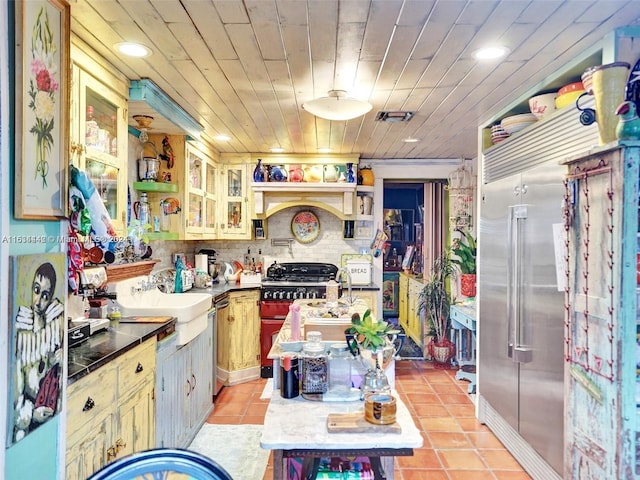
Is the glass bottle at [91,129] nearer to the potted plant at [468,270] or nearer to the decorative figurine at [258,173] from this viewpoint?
the decorative figurine at [258,173]

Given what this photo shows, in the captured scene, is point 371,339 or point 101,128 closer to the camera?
point 371,339

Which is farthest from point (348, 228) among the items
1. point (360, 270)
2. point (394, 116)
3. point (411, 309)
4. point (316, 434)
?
point (316, 434)

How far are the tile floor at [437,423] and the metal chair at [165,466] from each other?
1945 mm

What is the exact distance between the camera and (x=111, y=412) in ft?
6.38

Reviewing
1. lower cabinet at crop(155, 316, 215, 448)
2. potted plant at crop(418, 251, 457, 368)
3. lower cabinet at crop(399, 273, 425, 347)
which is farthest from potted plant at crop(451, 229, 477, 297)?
lower cabinet at crop(155, 316, 215, 448)

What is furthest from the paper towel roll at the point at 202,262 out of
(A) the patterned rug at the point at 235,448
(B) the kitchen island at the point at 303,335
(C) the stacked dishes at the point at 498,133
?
(C) the stacked dishes at the point at 498,133

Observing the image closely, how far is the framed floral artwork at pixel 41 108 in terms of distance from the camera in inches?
53.8

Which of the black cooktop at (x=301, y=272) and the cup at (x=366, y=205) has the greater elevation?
the cup at (x=366, y=205)

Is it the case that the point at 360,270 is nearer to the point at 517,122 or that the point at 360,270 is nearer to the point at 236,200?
the point at 236,200

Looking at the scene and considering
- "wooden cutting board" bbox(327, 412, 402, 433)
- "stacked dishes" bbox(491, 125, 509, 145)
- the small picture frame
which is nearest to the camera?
"wooden cutting board" bbox(327, 412, 402, 433)

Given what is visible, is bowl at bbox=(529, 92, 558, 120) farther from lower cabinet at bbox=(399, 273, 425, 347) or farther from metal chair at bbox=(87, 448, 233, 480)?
lower cabinet at bbox=(399, 273, 425, 347)

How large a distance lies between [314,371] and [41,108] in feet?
4.53

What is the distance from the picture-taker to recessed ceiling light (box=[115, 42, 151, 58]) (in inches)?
84.7

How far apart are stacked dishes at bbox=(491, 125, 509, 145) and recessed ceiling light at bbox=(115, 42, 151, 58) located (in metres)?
Answer: 2.46
